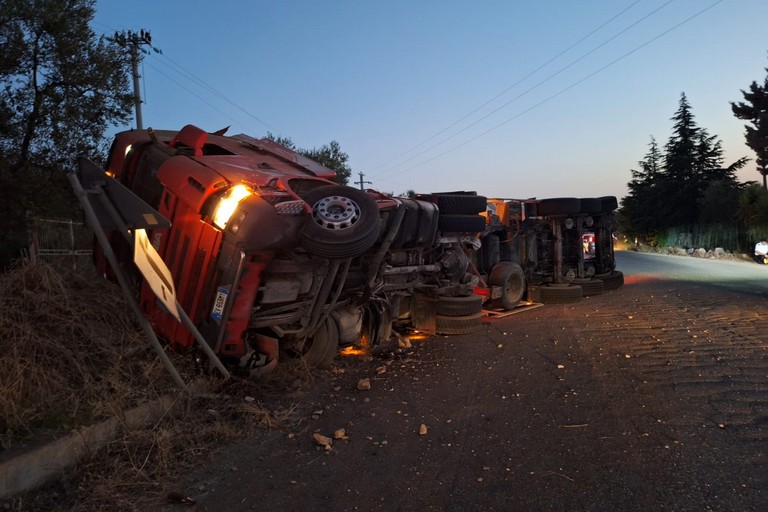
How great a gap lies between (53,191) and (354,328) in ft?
25.2

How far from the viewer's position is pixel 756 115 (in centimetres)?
3275

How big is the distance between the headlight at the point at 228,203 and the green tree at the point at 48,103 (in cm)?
695

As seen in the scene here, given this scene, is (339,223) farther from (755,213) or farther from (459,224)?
(755,213)

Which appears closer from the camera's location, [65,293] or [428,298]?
[65,293]

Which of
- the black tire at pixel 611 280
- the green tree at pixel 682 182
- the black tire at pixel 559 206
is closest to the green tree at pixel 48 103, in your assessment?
the black tire at pixel 559 206

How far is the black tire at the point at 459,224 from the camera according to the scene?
779 cm

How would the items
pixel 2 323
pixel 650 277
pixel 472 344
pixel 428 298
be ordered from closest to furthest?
pixel 2 323, pixel 472 344, pixel 428 298, pixel 650 277

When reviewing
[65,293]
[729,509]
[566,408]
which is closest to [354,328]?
[566,408]

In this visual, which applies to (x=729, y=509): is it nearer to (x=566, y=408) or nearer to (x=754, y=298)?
(x=566, y=408)

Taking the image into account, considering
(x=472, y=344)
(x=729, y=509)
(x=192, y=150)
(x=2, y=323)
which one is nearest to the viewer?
(x=729, y=509)

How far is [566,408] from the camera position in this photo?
4562 millimetres

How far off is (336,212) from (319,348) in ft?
5.93

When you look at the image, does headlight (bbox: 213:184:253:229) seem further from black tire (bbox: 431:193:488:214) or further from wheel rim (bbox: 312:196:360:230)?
black tire (bbox: 431:193:488:214)

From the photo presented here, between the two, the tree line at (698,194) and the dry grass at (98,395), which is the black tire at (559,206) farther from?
the tree line at (698,194)
